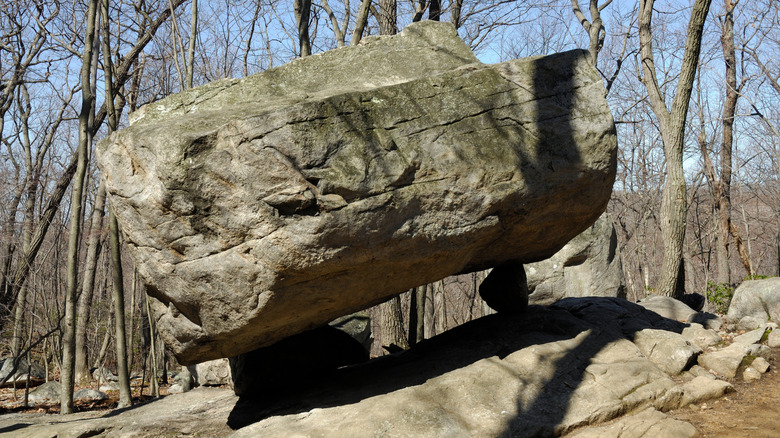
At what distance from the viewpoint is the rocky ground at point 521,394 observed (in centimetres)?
558

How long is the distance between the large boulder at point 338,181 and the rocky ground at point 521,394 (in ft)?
3.41

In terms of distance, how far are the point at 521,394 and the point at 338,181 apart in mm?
2904

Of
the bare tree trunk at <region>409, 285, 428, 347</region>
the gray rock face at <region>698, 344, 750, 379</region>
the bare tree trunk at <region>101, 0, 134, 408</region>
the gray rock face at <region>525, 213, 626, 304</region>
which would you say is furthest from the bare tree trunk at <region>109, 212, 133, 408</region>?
the gray rock face at <region>525, 213, 626, 304</region>

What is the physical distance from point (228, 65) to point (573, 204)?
43.2ft

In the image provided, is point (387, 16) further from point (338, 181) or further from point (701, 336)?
point (701, 336)

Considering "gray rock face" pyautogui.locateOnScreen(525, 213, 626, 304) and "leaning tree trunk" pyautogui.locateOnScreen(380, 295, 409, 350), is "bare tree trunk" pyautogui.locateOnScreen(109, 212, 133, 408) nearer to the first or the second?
"leaning tree trunk" pyautogui.locateOnScreen(380, 295, 409, 350)

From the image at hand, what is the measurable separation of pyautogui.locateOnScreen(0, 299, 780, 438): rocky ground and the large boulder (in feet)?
3.41

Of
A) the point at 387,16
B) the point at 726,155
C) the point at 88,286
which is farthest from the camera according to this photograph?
the point at 726,155

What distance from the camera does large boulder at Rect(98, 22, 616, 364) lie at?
16.3ft

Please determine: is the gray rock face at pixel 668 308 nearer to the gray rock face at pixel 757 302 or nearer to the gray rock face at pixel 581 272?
the gray rock face at pixel 757 302

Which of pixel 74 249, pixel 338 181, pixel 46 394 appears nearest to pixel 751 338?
pixel 338 181

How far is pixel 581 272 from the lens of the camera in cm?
1328

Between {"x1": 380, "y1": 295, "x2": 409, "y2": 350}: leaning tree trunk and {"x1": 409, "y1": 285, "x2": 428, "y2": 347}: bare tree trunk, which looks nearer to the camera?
{"x1": 380, "y1": 295, "x2": 409, "y2": 350}: leaning tree trunk

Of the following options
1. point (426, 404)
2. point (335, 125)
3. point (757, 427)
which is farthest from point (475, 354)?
point (335, 125)
